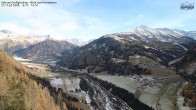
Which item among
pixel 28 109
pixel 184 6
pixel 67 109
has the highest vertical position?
pixel 184 6

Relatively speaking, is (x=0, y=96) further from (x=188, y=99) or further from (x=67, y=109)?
(x=188, y=99)

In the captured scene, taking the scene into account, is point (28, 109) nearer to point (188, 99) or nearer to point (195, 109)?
point (195, 109)

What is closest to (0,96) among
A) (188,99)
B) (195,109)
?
(195,109)

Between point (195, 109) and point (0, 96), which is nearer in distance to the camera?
point (0, 96)

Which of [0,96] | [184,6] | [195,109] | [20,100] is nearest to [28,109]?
[20,100]

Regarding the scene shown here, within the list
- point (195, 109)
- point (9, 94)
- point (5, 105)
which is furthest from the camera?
point (195, 109)

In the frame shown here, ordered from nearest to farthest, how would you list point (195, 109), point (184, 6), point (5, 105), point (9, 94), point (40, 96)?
point (5, 105)
point (9, 94)
point (184, 6)
point (195, 109)
point (40, 96)

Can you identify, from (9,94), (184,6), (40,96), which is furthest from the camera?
(40,96)

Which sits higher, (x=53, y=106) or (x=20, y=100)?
(x=20, y=100)

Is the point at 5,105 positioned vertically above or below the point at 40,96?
above
